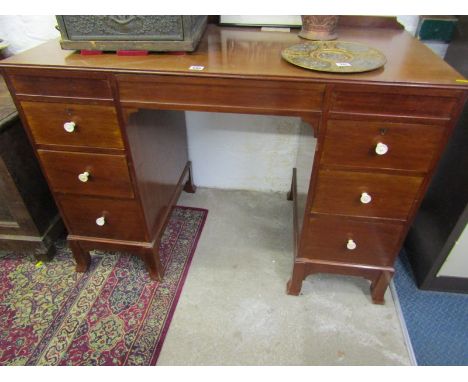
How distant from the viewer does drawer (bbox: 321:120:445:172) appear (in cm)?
80

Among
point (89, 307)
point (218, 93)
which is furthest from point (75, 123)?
point (89, 307)

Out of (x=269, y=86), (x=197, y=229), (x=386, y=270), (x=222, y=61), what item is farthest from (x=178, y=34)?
(x=386, y=270)

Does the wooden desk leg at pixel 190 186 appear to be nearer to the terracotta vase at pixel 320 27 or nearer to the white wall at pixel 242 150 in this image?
the white wall at pixel 242 150

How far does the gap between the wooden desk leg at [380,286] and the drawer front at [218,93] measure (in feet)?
2.15

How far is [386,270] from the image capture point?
1077mm

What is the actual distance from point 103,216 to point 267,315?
0.69m

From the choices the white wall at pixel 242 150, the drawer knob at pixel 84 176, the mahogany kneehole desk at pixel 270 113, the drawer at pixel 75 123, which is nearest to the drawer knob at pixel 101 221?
the mahogany kneehole desk at pixel 270 113

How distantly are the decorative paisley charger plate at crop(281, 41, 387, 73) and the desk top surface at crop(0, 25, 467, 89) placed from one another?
0.05ft

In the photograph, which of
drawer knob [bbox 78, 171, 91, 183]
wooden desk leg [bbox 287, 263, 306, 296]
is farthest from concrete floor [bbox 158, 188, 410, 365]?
drawer knob [bbox 78, 171, 91, 183]

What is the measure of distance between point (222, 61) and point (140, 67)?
8.5 inches

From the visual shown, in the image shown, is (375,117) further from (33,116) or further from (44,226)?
(44,226)

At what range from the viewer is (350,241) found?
1.01m

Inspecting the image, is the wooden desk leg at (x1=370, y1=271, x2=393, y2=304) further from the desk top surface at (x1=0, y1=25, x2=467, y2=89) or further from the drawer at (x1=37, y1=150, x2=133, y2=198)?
the drawer at (x1=37, y1=150, x2=133, y2=198)
